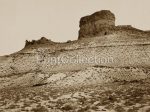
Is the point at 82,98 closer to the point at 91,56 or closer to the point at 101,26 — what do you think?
the point at 91,56

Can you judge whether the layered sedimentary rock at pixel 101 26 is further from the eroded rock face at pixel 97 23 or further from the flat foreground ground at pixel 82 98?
the flat foreground ground at pixel 82 98

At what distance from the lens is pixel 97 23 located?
137ft

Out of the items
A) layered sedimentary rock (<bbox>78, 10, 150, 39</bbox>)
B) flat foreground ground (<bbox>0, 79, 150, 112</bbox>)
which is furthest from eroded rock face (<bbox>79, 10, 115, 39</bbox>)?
flat foreground ground (<bbox>0, 79, 150, 112</bbox>)

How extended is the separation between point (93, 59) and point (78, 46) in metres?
3.90

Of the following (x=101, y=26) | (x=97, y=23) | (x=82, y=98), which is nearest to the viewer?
(x=82, y=98)

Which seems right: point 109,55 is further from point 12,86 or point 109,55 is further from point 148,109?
point 148,109

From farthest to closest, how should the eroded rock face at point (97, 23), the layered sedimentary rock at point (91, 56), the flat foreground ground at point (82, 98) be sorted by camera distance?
the eroded rock face at point (97, 23), the layered sedimentary rock at point (91, 56), the flat foreground ground at point (82, 98)

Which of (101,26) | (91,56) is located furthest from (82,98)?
(101,26)

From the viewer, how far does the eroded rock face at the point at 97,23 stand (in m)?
41.5

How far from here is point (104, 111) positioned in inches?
758

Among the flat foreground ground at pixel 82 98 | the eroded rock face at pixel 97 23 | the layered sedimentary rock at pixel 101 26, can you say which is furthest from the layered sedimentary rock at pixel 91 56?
the flat foreground ground at pixel 82 98

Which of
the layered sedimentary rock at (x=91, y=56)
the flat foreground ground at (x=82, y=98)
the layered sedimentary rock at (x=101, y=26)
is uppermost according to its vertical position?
the layered sedimentary rock at (x=101, y=26)

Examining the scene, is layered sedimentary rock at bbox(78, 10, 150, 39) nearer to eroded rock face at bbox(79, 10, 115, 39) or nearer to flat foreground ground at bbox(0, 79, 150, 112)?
eroded rock face at bbox(79, 10, 115, 39)

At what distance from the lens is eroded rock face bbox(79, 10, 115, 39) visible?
136ft
